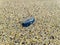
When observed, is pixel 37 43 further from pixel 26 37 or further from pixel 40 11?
pixel 40 11

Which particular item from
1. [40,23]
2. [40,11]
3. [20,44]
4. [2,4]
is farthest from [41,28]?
[2,4]

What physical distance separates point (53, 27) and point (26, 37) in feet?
4.88

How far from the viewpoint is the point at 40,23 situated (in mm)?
7332

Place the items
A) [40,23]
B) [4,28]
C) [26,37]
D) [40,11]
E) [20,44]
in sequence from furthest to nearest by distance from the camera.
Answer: [40,11]
[40,23]
[4,28]
[26,37]
[20,44]

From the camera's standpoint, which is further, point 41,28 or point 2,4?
point 2,4

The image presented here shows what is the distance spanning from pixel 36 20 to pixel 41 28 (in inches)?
29.9

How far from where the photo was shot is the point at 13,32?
6.46 meters

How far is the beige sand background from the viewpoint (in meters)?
6.07

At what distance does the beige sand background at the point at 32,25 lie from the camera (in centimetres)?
607

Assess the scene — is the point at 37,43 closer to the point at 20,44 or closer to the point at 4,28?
the point at 20,44


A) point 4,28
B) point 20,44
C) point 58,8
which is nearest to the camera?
point 20,44

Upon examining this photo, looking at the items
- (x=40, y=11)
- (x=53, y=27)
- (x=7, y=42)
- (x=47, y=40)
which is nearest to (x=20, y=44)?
(x=7, y=42)

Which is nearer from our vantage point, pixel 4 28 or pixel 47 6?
pixel 4 28

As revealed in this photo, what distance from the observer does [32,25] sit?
7027 millimetres
